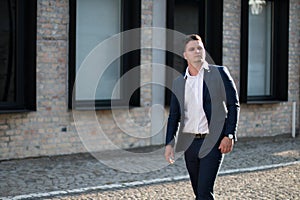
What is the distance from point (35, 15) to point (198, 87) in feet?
16.1

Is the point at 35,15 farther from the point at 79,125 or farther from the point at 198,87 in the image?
the point at 198,87

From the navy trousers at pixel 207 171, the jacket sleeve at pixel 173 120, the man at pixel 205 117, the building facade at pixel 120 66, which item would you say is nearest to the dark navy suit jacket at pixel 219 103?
the man at pixel 205 117

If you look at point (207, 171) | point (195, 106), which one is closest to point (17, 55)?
point (195, 106)

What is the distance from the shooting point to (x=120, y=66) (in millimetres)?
10328

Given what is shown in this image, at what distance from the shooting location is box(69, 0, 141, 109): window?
948 centimetres

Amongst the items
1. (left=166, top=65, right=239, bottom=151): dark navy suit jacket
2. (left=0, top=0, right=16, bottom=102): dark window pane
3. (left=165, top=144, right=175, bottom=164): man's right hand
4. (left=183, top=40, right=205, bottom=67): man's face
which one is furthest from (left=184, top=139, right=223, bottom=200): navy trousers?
(left=0, top=0, right=16, bottom=102): dark window pane

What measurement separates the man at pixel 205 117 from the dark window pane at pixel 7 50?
479cm

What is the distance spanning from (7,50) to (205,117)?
511 centimetres

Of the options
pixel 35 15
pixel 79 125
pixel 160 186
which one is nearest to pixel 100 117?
pixel 79 125

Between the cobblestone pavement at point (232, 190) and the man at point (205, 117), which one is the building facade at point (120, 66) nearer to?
the cobblestone pavement at point (232, 190)

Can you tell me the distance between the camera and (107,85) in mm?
10125

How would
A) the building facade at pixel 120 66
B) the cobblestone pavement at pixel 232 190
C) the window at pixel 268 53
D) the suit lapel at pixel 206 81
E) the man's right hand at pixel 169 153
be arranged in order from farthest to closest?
the window at pixel 268 53 < the building facade at pixel 120 66 < the cobblestone pavement at pixel 232 190 < the man's right hand at pixel 169 153 < the suit lapel at pixel 206 81

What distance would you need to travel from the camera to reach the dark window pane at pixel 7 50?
8.79 meters

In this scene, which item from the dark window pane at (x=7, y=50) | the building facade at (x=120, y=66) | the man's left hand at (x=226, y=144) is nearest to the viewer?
the man's left hand at (x=226, y=144)
